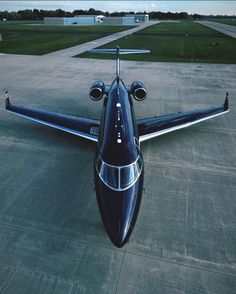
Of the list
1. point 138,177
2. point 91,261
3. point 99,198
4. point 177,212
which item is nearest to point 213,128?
point 177,212

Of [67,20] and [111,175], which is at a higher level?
[67,20]

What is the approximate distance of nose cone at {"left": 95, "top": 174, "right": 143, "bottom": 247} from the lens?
6.87 metres

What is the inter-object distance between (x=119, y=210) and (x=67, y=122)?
7.37 meters

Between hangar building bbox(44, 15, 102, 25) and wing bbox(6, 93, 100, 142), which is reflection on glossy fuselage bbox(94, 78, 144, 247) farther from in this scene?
hangar building bbox(44, 15, 102, 25)

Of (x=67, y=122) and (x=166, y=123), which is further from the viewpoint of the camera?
(x=67, y=122)

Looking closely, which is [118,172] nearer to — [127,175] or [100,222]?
[127,175]

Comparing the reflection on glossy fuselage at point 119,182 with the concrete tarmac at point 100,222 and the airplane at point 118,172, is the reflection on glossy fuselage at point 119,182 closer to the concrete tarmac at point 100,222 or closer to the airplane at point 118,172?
the airplane at point 118,172

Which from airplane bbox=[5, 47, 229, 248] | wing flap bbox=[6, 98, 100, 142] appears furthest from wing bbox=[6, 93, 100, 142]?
airplane bbox=[5, 47, 229, 248]

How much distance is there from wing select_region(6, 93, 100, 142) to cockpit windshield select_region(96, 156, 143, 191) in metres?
4.31

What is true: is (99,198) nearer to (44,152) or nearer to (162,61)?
(44,152)

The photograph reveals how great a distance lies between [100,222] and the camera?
326 inches

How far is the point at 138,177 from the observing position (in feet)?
25.4

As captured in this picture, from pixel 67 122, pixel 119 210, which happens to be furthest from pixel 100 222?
pixel 67 122

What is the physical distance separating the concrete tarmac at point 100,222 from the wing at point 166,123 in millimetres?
729
